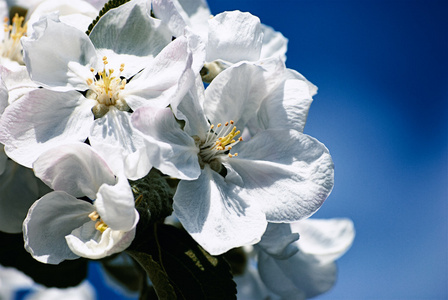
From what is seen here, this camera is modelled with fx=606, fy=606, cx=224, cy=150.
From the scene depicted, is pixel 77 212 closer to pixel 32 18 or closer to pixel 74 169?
pixel 74 169

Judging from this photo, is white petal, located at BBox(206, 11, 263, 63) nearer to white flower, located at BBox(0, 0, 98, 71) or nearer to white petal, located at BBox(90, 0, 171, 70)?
white petal, located at BBox(90, 0, 171, 70)

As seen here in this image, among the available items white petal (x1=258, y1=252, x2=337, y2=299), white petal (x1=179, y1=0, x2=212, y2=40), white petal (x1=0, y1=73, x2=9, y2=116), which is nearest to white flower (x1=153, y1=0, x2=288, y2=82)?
white petal (x1=179, y1=0, x2=212, y2=40)

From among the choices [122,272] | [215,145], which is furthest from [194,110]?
A: [122,272]

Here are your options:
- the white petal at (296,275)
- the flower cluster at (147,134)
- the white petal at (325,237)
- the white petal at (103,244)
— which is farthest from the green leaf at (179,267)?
the white petal at (325,237)

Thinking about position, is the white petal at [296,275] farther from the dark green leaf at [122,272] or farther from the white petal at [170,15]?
the white petal at [170,15]

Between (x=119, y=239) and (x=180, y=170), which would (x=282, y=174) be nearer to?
(x=180, y=170)
